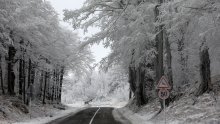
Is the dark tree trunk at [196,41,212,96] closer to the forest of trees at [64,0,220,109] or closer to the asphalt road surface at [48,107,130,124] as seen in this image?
the forest of trees at [64,0,220,109]

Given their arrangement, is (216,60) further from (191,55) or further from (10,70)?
(10,70)

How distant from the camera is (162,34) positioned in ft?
68.5

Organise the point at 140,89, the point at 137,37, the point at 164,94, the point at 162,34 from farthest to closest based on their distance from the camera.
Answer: the point at 140,89
the point at 162,34
the point at 137,37
the point at 164,94

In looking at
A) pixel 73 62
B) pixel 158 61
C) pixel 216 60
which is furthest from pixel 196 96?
pixel 73 62

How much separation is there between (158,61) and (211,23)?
8.16 m

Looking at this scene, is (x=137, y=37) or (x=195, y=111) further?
(x=137, y=37)

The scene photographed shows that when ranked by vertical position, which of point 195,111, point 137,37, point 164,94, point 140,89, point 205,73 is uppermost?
point 137,37

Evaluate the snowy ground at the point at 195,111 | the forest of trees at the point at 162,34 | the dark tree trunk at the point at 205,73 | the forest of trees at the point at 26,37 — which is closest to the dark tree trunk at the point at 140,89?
the forest of trees at the point at 162,34

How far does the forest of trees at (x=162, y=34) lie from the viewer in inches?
517

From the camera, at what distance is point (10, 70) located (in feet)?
79.6

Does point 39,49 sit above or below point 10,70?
above

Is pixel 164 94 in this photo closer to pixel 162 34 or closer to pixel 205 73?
pixel 205 73

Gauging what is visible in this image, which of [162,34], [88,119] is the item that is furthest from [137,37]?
[88,119]

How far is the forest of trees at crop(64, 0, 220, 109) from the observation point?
43.1ft
